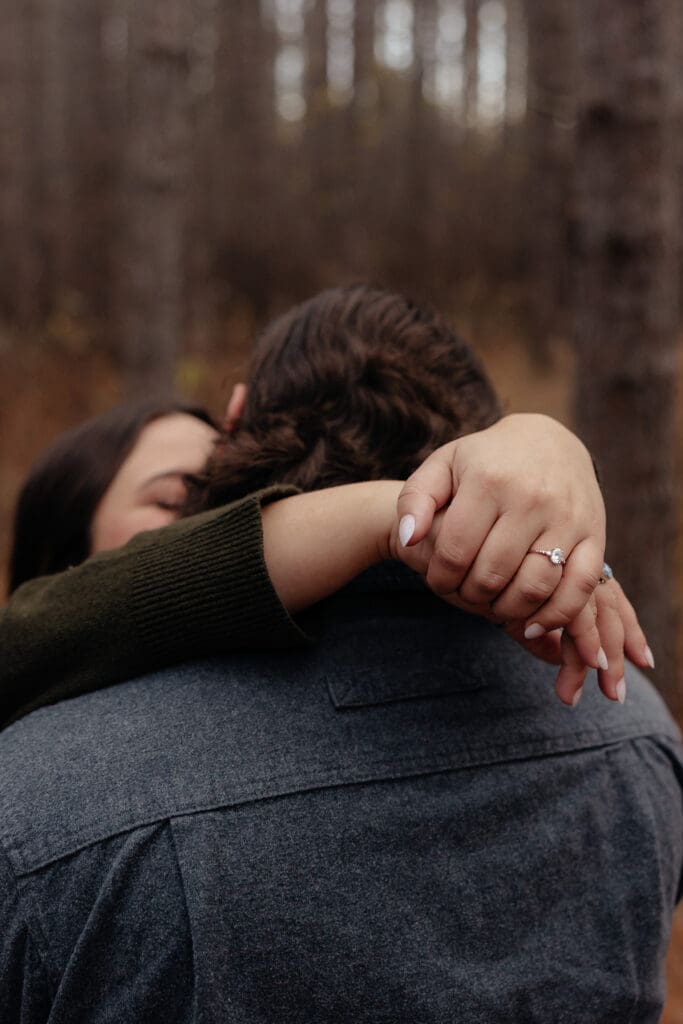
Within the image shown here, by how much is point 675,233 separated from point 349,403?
80.8 inches

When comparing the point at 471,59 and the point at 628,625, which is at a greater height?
the point at 471,59

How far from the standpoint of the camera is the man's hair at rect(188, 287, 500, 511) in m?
1.33

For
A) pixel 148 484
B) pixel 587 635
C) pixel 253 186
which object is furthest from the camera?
pixel 253 186

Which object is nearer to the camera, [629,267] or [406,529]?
[406,529]

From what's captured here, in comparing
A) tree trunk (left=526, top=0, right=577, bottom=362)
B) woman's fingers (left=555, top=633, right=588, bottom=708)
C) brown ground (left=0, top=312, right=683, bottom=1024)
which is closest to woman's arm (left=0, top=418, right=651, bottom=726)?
woman's fingers (left=555, top=633, right=588, bottom=708)

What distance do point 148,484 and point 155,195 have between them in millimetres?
4572

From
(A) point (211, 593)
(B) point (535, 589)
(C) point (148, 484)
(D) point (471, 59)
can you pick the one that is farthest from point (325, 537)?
(D) point (471, 59)

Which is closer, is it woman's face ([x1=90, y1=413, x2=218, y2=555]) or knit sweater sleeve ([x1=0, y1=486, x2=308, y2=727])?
knit sweater sleeve ([x1=0, y1=486, x2=308, y2=727])

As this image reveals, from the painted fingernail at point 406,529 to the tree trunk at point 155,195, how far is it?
17.0ft

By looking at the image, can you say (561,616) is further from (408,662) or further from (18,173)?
(18,173)

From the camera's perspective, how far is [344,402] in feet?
4.49

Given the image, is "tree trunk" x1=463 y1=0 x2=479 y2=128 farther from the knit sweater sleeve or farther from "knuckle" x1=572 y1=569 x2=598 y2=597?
"knuckle" x1=572 y1=569 x2=598 y2=597

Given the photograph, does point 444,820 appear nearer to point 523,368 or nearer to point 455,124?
point 523,368

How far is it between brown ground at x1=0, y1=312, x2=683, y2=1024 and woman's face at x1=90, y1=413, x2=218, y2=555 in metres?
6.32
